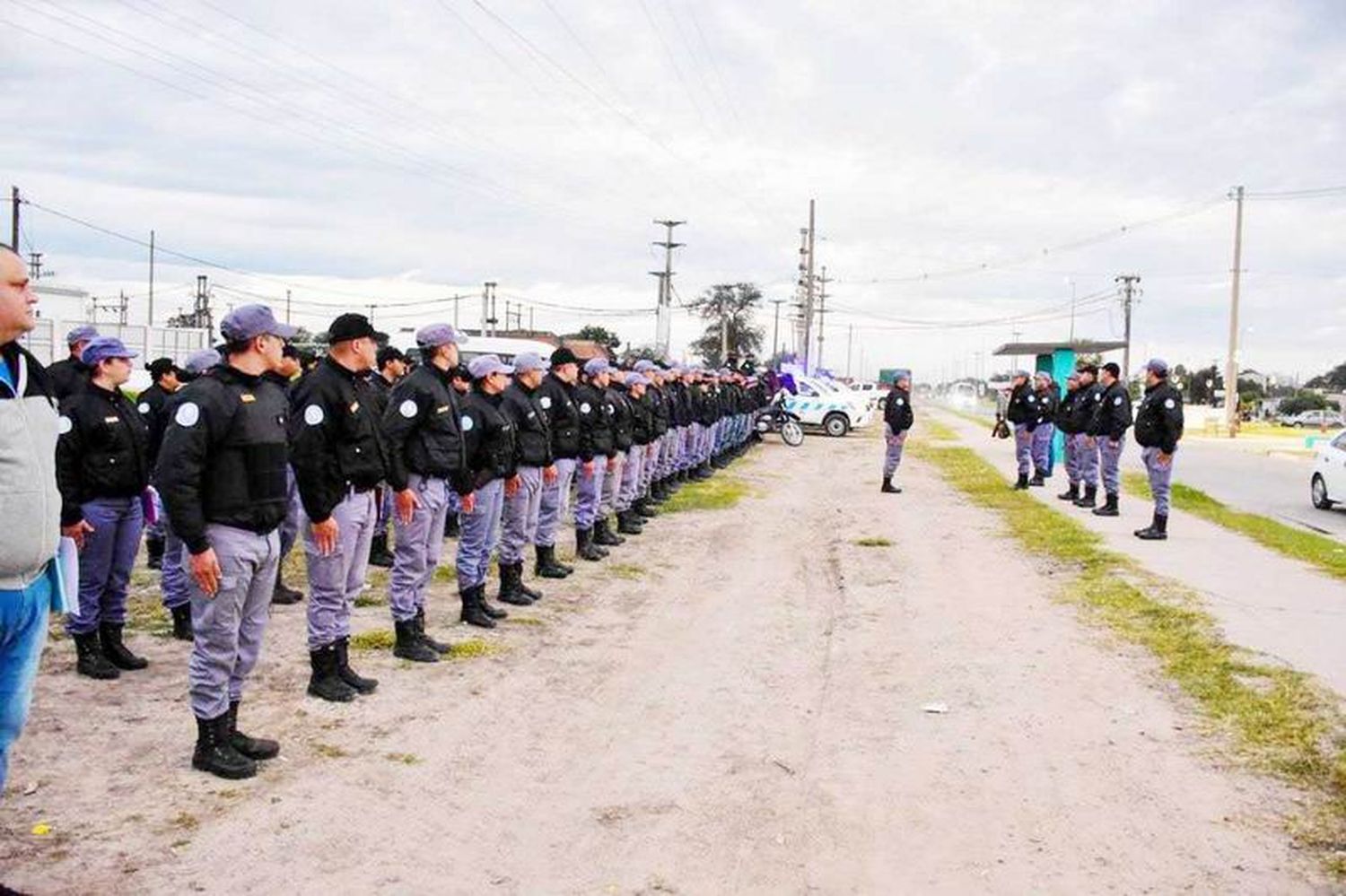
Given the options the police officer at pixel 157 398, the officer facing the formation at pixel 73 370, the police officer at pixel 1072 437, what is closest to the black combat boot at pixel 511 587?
the police officer at pixel 157 398

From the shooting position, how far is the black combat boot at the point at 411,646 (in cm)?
706

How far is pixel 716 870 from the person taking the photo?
13.6 feet

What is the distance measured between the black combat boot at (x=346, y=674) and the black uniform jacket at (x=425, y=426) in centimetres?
127

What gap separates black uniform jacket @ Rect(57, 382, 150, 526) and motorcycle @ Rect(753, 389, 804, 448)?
22.6 metres

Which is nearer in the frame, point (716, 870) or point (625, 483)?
point (716, 870)

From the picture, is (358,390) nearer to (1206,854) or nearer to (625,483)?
(1206,854)

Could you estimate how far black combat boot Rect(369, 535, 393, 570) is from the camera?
10695mm

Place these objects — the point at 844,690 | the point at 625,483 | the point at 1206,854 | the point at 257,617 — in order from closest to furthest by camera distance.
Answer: the point at 1206,854 → the point at 257,617 → the point at 844,690 → the point at 625,483

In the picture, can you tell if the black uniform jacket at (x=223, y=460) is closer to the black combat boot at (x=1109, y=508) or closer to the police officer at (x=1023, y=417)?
the black combat boot at (x=1109, y=508)

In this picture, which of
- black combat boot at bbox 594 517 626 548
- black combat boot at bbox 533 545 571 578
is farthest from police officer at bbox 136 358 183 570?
black combat boot at bbox 594 517 626 548

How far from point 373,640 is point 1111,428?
35.6 ft

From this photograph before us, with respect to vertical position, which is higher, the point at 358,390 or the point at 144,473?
the point at 358,390

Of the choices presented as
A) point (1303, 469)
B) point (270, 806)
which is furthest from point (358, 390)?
point (1303, 469)

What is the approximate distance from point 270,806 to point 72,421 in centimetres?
313
